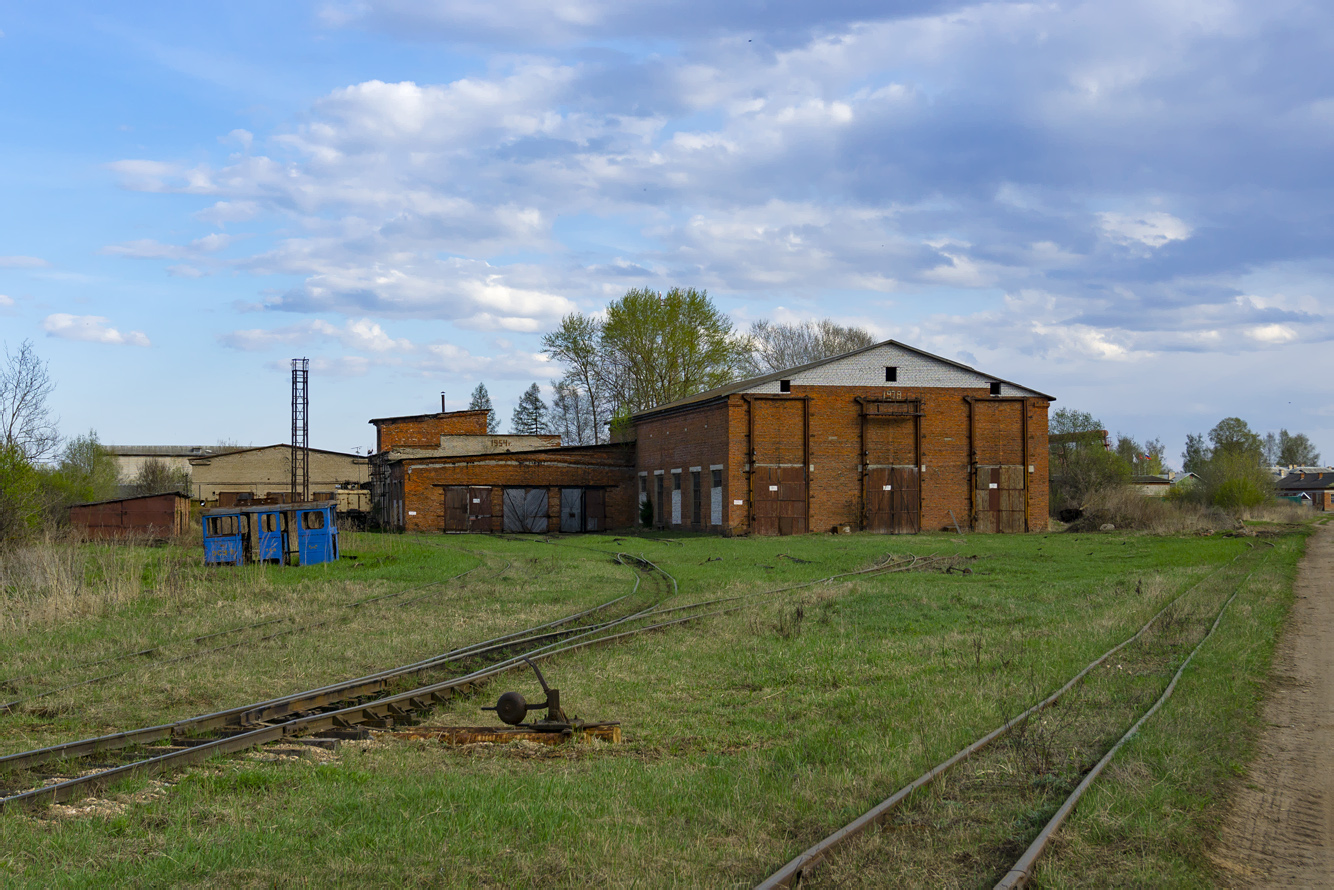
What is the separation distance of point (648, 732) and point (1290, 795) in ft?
16.0

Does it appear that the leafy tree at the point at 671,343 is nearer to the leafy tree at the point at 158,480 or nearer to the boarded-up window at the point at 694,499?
the boarded-up window at the point at 694,499

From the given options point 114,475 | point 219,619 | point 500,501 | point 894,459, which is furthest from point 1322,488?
point 219,619

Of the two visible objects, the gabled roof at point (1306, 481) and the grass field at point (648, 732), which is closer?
the grass field at point (648, 732)

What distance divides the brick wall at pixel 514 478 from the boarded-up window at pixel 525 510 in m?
0.25

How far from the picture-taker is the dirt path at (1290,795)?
18.1 feet

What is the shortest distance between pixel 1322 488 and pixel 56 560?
13981 cm

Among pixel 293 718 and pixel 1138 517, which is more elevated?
pixel 1138 517

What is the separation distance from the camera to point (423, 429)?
6172cm

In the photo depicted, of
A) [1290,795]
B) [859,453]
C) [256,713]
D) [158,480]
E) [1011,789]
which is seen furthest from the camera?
[158,480]

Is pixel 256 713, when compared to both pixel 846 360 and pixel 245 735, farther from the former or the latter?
pixel 846 360

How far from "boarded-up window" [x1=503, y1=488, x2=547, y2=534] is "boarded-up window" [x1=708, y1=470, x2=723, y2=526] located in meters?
10.1

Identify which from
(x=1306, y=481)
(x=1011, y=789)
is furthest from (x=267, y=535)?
(x=1306, y=481)

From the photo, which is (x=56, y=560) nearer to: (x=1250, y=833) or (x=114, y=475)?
(x=1250, y=833)

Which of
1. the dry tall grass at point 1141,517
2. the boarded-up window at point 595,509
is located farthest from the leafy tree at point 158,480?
the dry tall grass at point 1141,517
